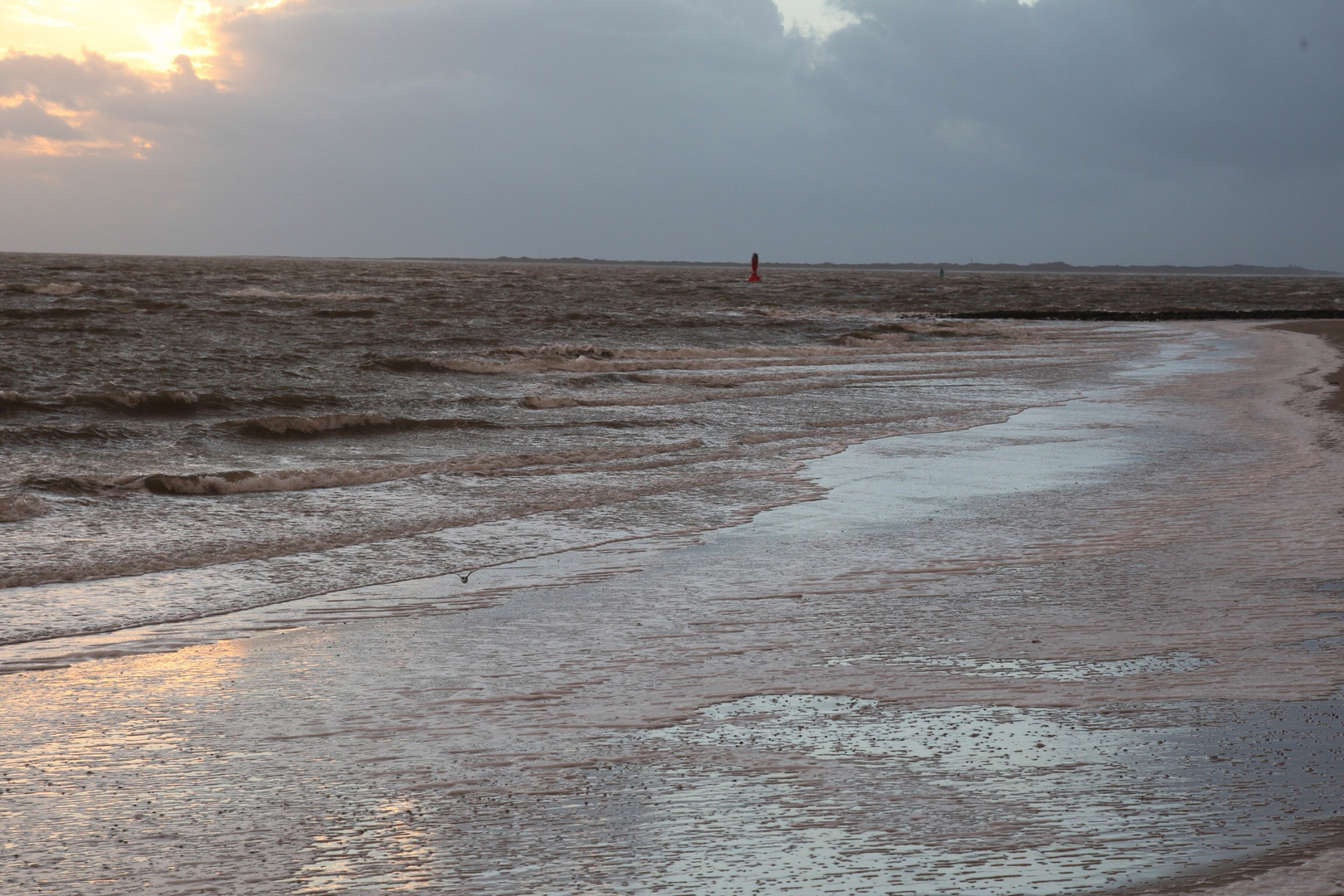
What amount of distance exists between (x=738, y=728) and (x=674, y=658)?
91 cm

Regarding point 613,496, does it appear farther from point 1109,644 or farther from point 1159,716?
point 1159,716

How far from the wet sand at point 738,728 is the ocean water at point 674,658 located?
18 millimetres

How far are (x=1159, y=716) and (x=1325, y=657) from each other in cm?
117

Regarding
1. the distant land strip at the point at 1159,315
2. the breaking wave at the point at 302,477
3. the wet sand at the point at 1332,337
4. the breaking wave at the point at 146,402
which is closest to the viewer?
the breaking wave at the point at 302,477

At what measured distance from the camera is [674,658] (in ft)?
16.0

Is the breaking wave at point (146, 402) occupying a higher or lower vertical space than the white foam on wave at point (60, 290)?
lower

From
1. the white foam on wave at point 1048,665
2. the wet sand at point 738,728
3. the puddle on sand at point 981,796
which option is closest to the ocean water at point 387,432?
the wet sand at point 738,728

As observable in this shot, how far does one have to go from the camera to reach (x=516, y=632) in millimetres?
5352

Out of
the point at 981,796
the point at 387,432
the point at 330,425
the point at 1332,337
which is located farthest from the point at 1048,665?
the point at 1332,337

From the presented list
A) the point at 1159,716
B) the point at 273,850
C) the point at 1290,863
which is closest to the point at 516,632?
the point at 273,850

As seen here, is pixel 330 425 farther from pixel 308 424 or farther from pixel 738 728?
pixel 738 728

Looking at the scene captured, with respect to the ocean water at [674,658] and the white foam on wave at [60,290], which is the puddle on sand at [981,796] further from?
the white foam on wave at [60,290]

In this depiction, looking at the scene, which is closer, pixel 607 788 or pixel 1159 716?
pixel 607 788

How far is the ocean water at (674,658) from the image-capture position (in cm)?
306
